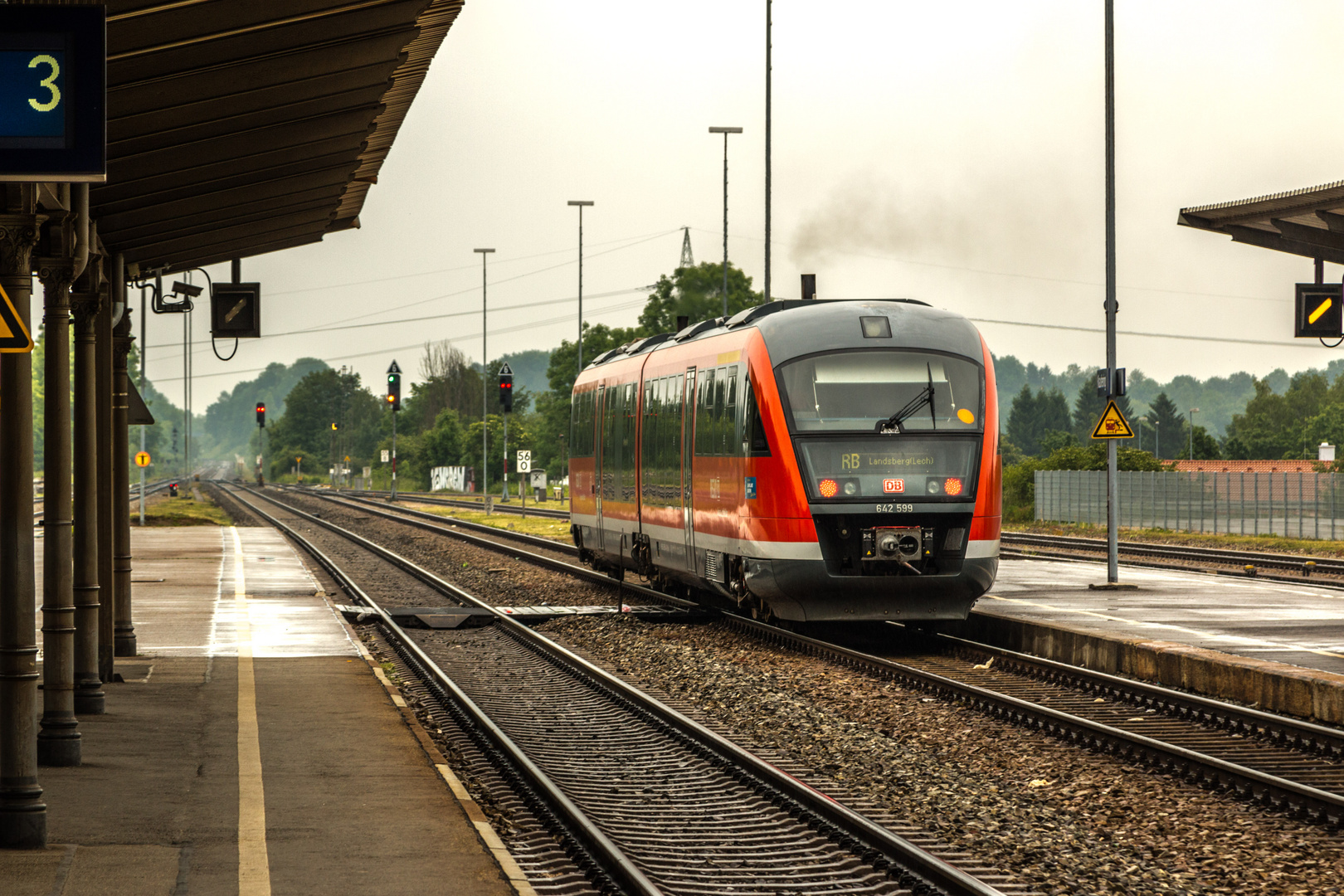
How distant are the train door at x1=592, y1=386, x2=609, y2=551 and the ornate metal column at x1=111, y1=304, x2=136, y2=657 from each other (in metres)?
10.4

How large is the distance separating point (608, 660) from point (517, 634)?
245cm

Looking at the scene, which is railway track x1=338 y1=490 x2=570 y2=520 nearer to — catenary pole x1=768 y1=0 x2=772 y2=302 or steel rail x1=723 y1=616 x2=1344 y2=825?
catenary pole x1=768 y1=0 x2=772 y2=302

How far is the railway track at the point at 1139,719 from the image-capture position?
9309 millimetres

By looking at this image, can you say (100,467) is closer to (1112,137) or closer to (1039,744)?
(1039,744)

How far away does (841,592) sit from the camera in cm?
1544

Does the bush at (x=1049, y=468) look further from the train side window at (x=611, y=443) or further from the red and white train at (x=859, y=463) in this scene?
the red and white train at (x=859, y=463)

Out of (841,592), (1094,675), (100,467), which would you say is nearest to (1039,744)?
(1094,675)

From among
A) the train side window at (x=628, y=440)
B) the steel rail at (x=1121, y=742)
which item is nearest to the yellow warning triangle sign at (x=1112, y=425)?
the train side window at (x=628, y=440)

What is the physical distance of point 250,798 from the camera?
8570 millimetres

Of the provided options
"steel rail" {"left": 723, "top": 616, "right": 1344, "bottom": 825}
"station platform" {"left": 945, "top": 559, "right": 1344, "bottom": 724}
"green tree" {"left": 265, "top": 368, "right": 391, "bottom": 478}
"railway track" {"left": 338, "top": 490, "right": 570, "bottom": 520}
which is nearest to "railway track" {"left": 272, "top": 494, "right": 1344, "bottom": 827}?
"steel rail" {"left": 723, "top": 616, "right": 1344, "bottom": 825}

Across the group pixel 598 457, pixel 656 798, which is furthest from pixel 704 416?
pixel 656 798

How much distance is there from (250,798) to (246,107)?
14.9ft

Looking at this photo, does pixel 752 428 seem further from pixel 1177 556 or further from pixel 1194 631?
pixel 1177 556

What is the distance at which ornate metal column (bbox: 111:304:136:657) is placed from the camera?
1441 cm
